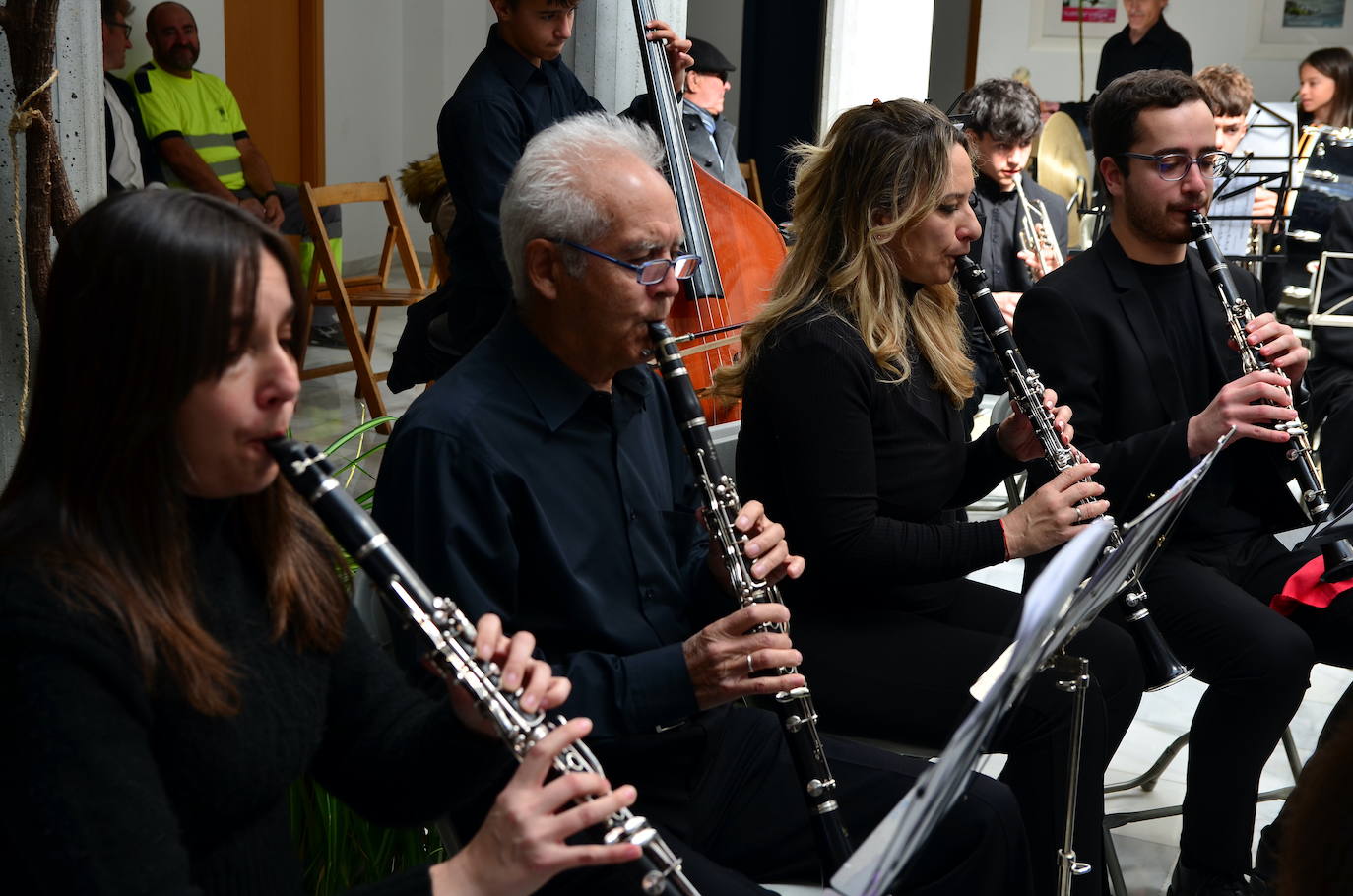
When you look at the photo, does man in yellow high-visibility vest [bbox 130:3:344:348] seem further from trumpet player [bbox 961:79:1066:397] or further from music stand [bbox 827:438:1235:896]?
music stand [bbox 827:438:1235:896]

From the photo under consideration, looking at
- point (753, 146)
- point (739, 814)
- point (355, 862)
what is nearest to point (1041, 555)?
point (739, 814)

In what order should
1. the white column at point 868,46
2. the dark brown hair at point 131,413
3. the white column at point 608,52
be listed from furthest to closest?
the white column at point 868,46 → the white column at point 608,52 → the dark brown hair at point 131,413

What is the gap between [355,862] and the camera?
1.92 metres

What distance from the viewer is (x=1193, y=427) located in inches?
92.8

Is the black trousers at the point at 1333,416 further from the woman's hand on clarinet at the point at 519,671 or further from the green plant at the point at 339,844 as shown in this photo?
the woman's hand on clarinet at the point at 519,671

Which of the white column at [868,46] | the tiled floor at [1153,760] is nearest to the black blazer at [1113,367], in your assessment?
the tiled floor at [1153,760]

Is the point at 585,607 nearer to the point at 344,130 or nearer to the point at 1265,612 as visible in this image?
the point at 1265,612

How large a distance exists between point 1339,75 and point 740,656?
604 cm

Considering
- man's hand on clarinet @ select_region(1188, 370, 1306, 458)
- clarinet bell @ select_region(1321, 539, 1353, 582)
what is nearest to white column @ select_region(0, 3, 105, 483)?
man's hand on clarinet @ select_region(1188, 370, 1306, 458)

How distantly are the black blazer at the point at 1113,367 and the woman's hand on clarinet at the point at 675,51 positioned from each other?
131cm

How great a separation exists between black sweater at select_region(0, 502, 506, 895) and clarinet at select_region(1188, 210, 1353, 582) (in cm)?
160

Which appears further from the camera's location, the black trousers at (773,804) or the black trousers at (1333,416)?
the black trousers at (1333,416)

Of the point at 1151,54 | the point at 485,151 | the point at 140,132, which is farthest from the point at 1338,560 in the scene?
the point at 1151,54

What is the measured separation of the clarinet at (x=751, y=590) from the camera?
5.40ft
